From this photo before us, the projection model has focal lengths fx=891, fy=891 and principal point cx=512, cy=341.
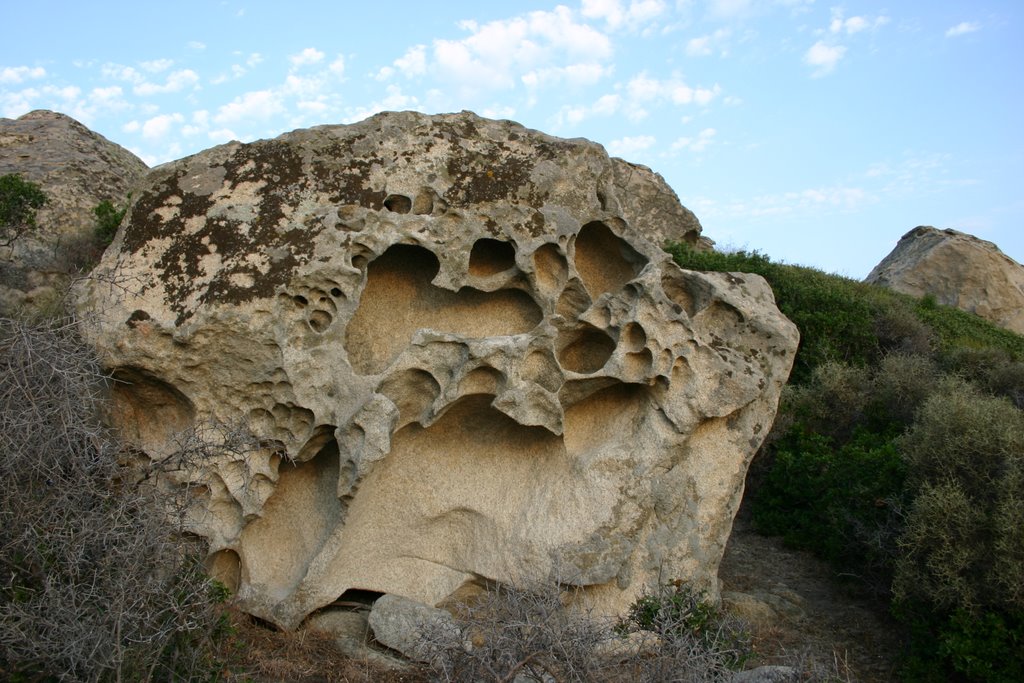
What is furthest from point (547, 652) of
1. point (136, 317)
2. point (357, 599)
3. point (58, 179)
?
point (58, 179)

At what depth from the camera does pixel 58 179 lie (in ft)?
43.1

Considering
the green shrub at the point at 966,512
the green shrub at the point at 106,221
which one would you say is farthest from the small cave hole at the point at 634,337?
the green shrub at the point at 106,221

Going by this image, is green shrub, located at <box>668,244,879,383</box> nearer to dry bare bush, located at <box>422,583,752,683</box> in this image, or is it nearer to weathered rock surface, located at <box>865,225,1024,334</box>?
weathered rock surface, located at <box>865,225,1024,334</box>

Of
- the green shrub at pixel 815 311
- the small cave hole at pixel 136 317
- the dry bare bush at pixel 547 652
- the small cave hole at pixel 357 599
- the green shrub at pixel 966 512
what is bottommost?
the small cave hole at pixel 357 599

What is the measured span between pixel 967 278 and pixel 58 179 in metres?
16.8

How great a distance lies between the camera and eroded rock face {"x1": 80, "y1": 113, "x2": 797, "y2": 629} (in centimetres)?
654

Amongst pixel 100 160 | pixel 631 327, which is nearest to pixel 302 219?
pixel 631 327

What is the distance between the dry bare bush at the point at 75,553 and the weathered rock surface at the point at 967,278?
53.1 ft

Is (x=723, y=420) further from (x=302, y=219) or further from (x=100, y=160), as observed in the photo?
(x=100, y=160)

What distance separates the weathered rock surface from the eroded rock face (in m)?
12.3

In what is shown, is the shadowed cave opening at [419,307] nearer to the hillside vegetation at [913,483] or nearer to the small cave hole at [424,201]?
the small cave hole at [424,201]

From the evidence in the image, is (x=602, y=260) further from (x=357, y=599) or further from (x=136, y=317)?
(x=136, y=317)

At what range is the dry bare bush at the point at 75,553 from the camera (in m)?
4.79

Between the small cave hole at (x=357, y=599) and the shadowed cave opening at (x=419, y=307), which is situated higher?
the shadowed cave opening at (x=419, y=307)
